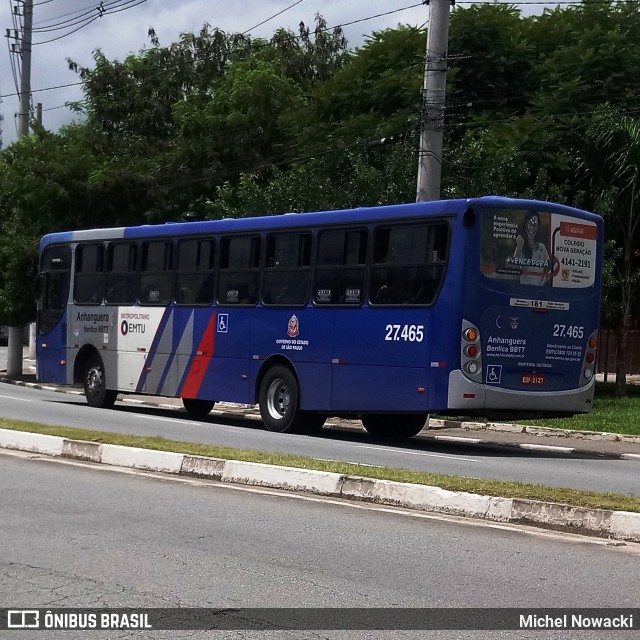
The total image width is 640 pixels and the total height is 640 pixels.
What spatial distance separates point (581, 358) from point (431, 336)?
2.41 m

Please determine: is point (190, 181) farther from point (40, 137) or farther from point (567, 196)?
point (567, 196)

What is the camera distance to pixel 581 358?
57.5 feet

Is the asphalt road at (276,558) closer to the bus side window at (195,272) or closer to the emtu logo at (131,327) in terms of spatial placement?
the bus side window at (195,272)

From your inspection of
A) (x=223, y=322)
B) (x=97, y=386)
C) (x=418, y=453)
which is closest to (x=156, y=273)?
(x=223, y=322)

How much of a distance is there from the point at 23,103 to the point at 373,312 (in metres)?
24.3

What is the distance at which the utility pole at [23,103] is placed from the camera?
37062mm

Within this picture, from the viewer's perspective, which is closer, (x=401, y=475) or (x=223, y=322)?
(x=401, y=475)

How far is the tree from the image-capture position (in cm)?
2755

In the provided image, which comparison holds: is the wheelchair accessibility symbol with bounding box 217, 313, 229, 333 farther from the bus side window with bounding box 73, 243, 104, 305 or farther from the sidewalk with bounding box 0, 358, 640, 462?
the bus side window with bounding box 73, 243, 104, 305

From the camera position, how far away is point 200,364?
20859 mm

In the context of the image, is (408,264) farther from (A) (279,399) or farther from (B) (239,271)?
(B) (239,271)

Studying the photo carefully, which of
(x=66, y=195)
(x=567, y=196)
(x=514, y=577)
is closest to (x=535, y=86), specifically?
(x=567, y=196)

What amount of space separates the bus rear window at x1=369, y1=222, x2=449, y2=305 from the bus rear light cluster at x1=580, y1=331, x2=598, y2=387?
2601mm

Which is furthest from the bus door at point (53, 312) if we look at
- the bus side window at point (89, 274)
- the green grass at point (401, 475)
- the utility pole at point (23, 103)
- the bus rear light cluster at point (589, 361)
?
the utility pole at point (23, 103)
